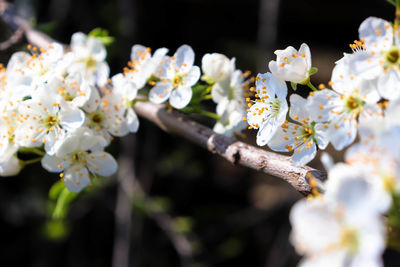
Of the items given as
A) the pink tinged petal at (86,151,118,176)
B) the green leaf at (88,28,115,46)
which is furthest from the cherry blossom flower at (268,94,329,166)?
the green leaf at (88,28,115,46)

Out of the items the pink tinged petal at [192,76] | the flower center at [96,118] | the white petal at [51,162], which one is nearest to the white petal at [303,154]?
the pink tinged petal at [192,76]

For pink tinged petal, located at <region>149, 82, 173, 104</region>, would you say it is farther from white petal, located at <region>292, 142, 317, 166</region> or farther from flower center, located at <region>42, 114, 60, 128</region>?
white petal, located at <region>292, 142, 317, 166</region>

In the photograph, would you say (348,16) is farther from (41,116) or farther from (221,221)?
(41,116)

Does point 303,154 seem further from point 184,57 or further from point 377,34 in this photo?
point 184,57

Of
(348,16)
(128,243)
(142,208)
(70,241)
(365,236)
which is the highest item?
(365,236)

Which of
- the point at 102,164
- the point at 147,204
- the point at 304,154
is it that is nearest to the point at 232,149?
the point at 304,154

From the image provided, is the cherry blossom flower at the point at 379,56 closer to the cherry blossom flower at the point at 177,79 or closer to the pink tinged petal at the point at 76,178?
the cherry blossom flower at the point at 177,79

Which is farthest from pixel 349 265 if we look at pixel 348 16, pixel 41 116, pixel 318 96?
pixel 348 16
